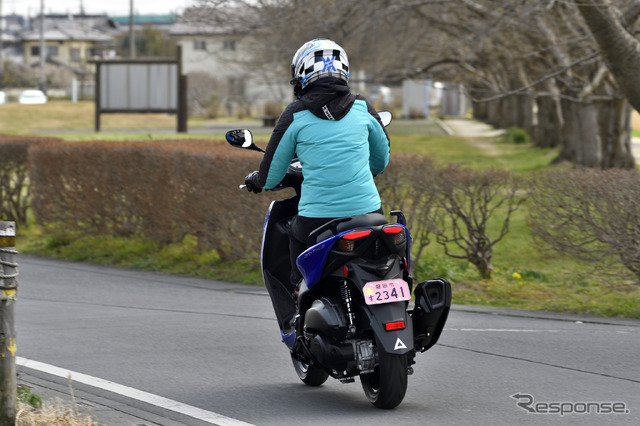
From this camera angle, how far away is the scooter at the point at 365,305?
5.32m

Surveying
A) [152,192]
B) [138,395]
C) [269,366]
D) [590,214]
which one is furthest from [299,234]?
[152,192]

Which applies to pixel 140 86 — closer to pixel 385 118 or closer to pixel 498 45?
pixel 498 45

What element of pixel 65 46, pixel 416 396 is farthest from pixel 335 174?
pixel 65 46

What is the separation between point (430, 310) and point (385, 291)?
0.43 meters

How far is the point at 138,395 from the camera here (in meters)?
6.05

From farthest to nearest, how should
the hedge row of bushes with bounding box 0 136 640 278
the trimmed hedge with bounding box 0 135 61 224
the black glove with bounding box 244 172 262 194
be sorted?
1. the trimmed hedge with bounding box 0 135 61 224
2. the hedge row of bushes with bounding box 0 136 640 278
3. the black glove with bounding box 244 172 262 194

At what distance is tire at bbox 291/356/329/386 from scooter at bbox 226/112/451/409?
16.1 inches

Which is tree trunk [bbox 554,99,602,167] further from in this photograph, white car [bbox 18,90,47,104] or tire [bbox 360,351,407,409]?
tire [bbox 360,351,407,409]

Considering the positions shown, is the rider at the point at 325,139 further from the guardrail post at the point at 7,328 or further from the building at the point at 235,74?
the building at the point at 235,74

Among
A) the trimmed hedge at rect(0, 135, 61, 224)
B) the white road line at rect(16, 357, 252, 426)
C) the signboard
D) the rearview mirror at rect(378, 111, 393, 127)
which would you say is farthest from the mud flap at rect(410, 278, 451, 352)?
the signboard

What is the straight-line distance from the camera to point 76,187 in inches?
515

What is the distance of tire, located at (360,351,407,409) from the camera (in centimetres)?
529

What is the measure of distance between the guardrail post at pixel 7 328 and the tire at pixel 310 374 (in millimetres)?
1870

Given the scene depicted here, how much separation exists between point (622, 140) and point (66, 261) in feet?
52.5
